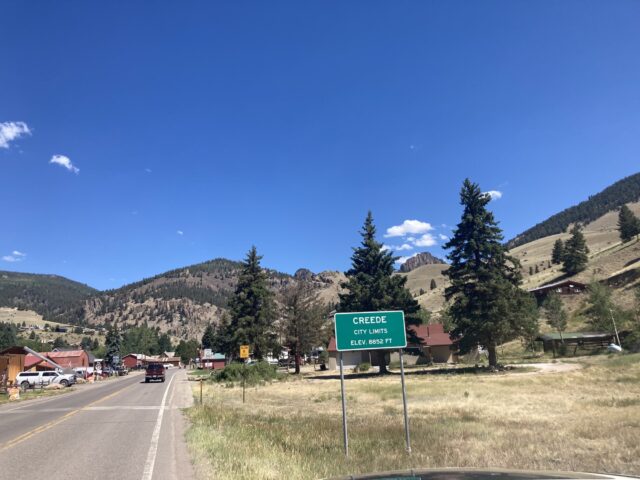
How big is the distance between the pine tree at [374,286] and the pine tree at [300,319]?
38.1 feet

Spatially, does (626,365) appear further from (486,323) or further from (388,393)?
(388,393)

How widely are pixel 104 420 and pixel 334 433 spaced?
10.5 meters

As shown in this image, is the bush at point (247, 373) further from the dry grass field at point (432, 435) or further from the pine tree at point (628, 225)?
the pine tree at point (628, 225)

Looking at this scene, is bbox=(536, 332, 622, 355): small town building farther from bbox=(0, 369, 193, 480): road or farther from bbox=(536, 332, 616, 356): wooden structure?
bbox=(0, 369, 193, 480): road

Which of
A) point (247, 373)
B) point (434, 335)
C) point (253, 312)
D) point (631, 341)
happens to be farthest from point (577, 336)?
point (247, 373)

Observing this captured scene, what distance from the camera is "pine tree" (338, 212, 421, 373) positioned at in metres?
48.3

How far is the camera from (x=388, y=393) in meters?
27.0

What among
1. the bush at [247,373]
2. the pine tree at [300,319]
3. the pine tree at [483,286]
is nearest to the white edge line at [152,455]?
the bush at [247,373]

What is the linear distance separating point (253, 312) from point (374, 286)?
1552 cm

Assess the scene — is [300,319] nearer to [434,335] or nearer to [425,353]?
[425,353]

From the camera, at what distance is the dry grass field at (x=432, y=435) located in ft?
30.1

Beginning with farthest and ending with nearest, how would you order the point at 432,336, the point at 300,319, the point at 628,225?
the point at 628,225
the point at 432,336
the point at 300,319

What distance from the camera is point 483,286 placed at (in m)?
43.2

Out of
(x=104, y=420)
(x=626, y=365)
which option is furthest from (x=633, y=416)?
(x=626, y=365)
